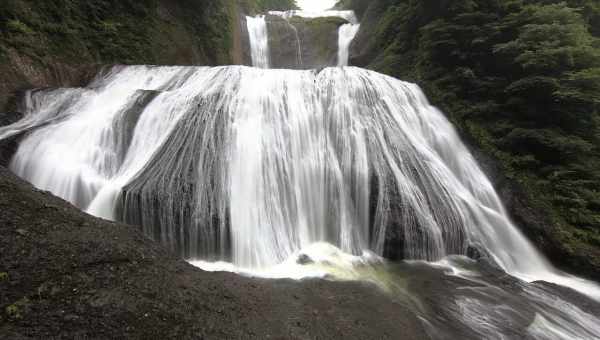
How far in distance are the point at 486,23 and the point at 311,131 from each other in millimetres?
6896

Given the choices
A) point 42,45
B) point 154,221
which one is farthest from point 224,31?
point 154,221

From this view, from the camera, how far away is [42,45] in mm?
6590

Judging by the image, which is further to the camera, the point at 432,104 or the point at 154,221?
the point at 432,104

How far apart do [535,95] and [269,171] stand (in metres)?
7.17

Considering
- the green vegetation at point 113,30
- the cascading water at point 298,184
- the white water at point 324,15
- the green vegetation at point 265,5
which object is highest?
the green vegetation at point 265,5

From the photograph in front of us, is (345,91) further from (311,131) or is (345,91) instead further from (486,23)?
(486,23)

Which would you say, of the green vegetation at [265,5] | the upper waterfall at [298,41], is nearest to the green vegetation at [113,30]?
the upper waterfall at [298,41]

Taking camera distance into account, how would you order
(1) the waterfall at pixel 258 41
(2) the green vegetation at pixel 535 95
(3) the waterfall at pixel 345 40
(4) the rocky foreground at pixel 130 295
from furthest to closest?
(1) the waterfall at pixel 258 41 → (3) the waterfall at pixel 345 40 → (2) the green vegetation at pixel 535 95 → (4) the rocky foreground at pixel 130 295

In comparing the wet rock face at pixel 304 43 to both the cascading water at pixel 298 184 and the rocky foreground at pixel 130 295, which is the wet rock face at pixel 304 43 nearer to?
the cascading water at pixel 298 184

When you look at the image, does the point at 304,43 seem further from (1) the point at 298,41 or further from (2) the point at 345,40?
(2) the point at 345,40

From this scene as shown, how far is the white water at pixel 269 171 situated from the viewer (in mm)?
4367

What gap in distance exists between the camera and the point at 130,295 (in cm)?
219

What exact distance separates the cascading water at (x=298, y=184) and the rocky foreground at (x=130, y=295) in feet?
2.11

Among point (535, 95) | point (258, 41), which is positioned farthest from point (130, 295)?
point (258, 41)
